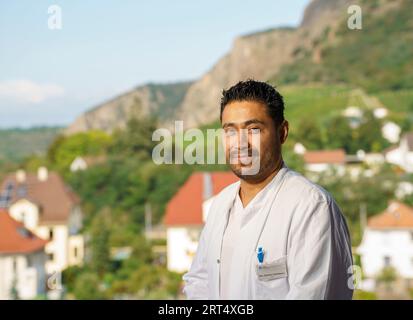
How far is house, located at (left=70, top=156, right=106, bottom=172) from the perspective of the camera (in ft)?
71.4

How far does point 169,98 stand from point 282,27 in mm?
15729

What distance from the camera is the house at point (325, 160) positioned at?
20.5m

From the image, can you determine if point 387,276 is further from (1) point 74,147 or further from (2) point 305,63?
(2) point 305,63

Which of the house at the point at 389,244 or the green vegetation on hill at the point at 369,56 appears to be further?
the green vegetation on hill at the point at 369,56

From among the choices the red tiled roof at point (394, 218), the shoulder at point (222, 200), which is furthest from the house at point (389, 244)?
the shoulder at point (222, 200)

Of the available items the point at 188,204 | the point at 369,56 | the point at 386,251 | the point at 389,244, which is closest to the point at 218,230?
the point at 188,204

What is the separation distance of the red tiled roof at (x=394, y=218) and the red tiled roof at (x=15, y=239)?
6.97 m

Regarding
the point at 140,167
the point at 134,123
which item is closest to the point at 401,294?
the point at 140,167

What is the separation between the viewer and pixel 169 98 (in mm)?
27516

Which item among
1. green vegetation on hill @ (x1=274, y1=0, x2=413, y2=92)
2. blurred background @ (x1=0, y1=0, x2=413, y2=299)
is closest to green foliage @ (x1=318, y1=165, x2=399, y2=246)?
blurred background @ (x1=0, y1=0, x2=413, y2=299)

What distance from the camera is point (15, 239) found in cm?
1388

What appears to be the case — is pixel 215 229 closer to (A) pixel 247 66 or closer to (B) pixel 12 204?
(B) pixel 12 204

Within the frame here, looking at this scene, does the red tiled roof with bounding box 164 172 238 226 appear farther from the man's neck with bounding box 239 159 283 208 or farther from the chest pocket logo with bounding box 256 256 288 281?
the chest pocket logo with bounding box 256 256 288 281

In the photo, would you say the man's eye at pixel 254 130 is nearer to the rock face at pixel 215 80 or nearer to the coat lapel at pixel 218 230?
the coat lapel at pixel 218 230
